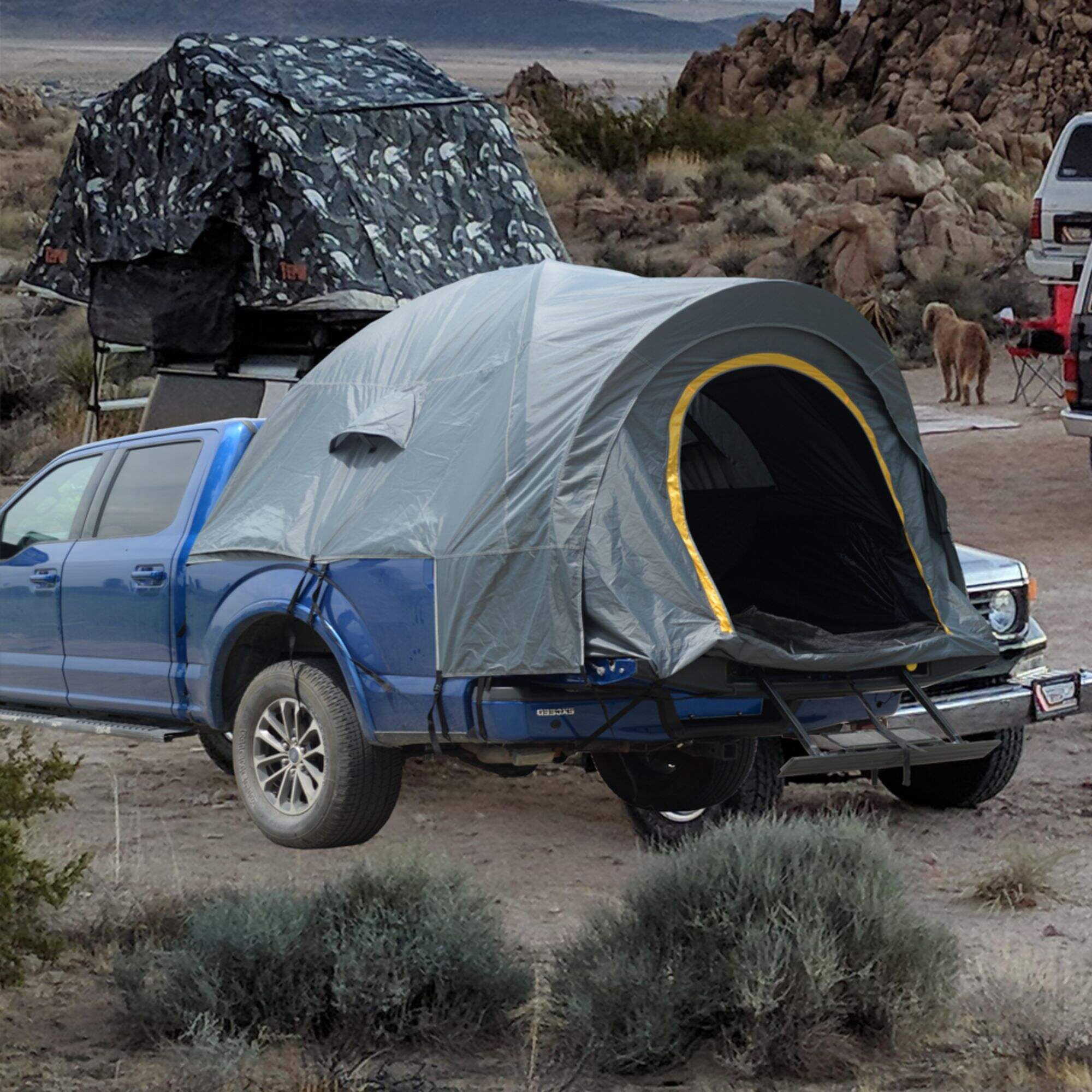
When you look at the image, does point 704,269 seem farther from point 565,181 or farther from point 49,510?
point 49,510

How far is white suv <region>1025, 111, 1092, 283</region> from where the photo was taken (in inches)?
802

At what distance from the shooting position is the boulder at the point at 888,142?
42719 millimetres

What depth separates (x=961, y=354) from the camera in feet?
71.4

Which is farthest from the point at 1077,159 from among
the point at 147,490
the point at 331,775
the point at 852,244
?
the point at 331,775

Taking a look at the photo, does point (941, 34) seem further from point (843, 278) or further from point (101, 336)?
point (101, 336)

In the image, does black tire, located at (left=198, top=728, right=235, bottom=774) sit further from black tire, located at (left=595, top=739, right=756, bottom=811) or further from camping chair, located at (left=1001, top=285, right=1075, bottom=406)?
camping chair, located at (left=1001, top=285, right=1075, bottom=406)

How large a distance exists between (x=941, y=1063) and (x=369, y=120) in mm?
9885

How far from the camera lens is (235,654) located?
746 centimetres

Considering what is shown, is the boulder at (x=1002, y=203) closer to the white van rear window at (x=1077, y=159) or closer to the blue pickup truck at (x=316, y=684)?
the white van rear window at (x=1077, y=159)

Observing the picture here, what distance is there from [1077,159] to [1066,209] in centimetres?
58

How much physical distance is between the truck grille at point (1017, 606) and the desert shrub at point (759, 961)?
7.52ft

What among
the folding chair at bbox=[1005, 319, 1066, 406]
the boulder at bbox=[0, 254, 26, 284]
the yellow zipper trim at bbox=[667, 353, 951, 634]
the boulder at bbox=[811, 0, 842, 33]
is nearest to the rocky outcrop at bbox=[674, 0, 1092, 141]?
the boulder at bbox=[811, 0, 842, 33]

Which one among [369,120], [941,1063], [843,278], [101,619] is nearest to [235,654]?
[101,619]

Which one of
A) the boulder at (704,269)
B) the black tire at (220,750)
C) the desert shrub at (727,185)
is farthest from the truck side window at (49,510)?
the desert shrub at (727,185)
